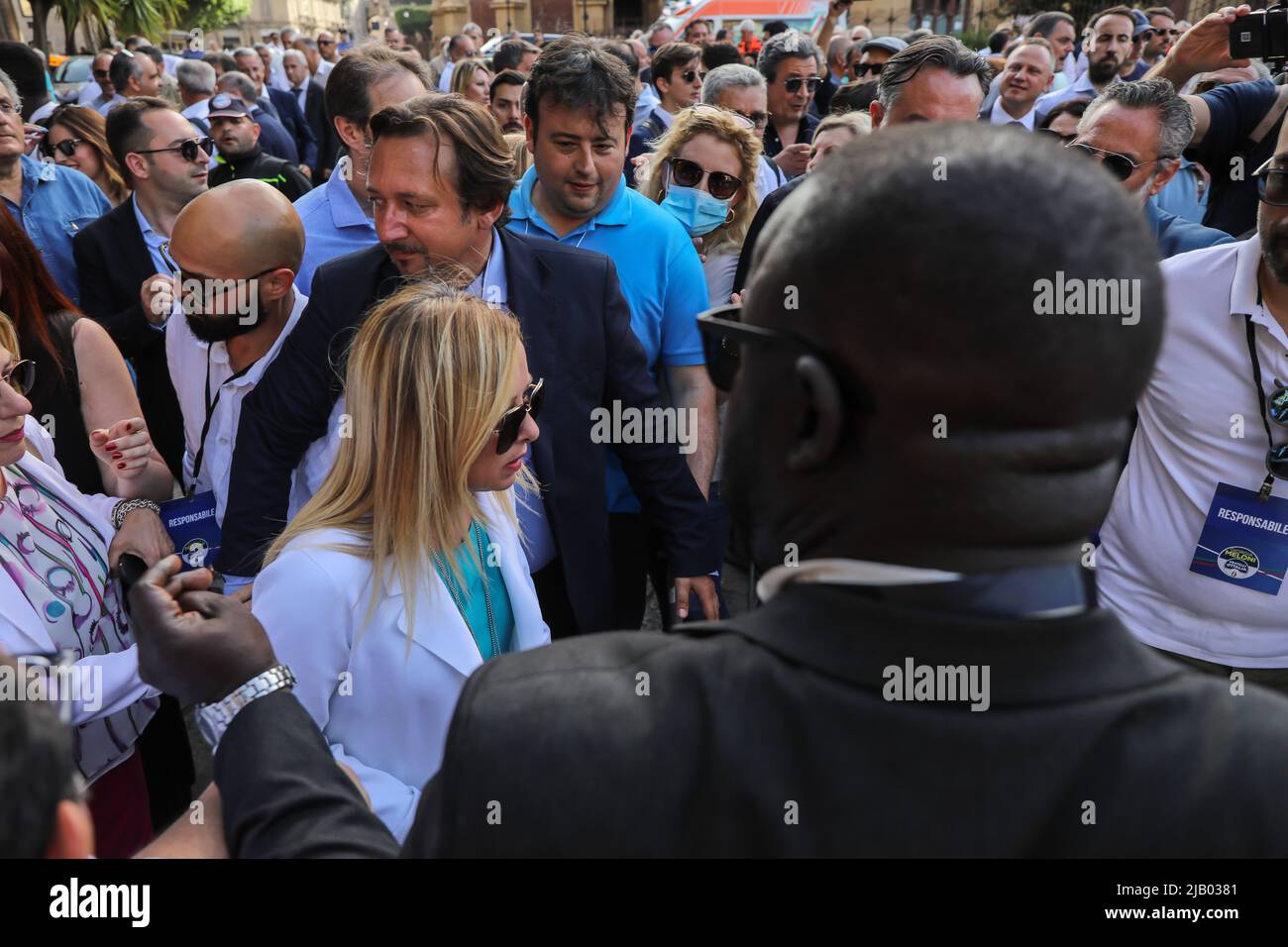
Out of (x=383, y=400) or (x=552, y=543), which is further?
(x=552, y=543)

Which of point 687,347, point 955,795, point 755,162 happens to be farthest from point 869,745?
point 755,162

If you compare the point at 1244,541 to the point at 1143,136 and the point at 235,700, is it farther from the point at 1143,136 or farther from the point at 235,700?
the point at 235,700

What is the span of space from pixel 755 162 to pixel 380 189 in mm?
1930

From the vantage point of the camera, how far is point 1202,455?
2309mm

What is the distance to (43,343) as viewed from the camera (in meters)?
2.67

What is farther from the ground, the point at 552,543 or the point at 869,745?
the point at 869,745

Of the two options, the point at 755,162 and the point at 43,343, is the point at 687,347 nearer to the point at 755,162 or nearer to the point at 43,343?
the point at 755,162

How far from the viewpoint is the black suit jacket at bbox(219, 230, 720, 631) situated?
8.36 ft

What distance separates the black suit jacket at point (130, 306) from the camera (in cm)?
364

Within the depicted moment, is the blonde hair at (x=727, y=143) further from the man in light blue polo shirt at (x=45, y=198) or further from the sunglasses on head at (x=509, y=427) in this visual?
the man in light blue polo shirt at (x=45, y=198)

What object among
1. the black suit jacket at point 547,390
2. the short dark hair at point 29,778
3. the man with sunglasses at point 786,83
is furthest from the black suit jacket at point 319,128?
the short dark hair at point 29,778

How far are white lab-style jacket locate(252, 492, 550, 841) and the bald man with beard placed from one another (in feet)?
3.62

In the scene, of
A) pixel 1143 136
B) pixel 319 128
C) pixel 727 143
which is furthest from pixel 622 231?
pixel 319 128

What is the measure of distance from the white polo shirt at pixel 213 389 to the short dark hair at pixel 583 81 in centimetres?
103
